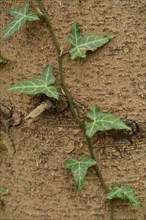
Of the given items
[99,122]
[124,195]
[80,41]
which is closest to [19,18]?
[80,41]

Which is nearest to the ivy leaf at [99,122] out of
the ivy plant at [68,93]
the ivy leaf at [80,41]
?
the ivy plant at [68,93]

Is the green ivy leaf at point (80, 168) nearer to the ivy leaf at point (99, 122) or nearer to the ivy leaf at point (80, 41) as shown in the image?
the ivy leaf at point (99, 122)

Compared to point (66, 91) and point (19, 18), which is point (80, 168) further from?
point (19, 18)

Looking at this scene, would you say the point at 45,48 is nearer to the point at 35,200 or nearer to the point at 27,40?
the point at 27,40

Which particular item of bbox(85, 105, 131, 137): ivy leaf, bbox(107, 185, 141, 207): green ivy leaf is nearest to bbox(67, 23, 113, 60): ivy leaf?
bbox(85, 105, 131, 137): ivy leaf

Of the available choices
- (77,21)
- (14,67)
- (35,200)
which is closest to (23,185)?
(35,200)

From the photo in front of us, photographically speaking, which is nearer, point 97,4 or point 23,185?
point 97,4

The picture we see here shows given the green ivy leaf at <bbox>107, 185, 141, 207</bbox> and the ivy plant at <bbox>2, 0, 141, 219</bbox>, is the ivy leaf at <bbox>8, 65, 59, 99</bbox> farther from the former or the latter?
the green ivy leaf at <bbox>107, 185, 141, 207</bbox>
